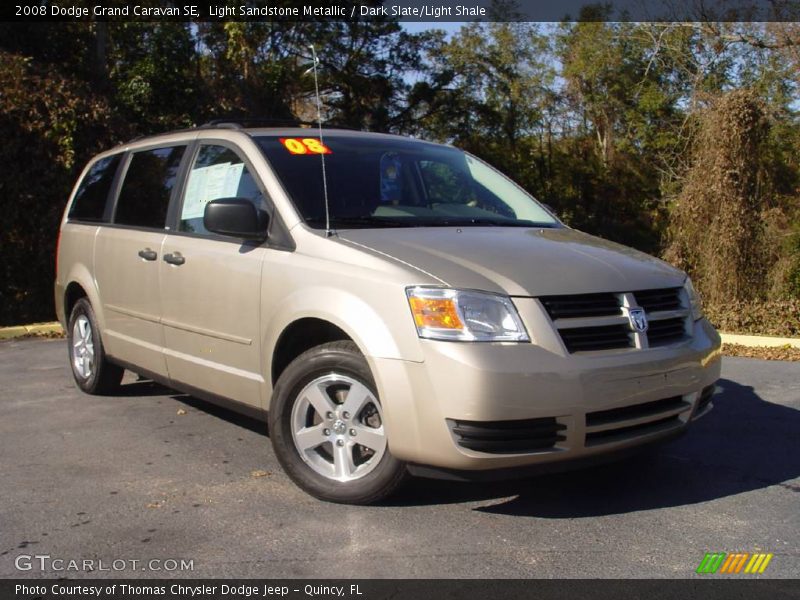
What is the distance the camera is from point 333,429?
3951 millimetres

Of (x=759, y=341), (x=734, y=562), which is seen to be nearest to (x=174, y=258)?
(x=734, y=562)

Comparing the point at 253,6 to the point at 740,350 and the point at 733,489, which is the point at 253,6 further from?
the point at 733,489

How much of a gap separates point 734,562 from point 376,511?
1.51 meters

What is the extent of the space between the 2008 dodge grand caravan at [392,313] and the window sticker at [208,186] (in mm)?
12

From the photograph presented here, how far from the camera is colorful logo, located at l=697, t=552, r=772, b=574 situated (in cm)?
326

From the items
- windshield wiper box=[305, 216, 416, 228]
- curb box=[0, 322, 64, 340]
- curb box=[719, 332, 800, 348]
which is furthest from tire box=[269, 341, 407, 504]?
curb box=[0, 322, 64, 340]

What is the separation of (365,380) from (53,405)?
10.9 ft

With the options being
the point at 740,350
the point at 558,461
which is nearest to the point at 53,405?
the point at 558,461

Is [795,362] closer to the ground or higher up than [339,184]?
closer to the ground

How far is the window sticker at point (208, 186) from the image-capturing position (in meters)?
4.77

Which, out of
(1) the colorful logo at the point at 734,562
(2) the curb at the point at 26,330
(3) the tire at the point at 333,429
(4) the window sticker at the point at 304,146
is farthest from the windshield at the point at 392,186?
(2) the curb at the point at 26,330

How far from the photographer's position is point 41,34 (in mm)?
13594
